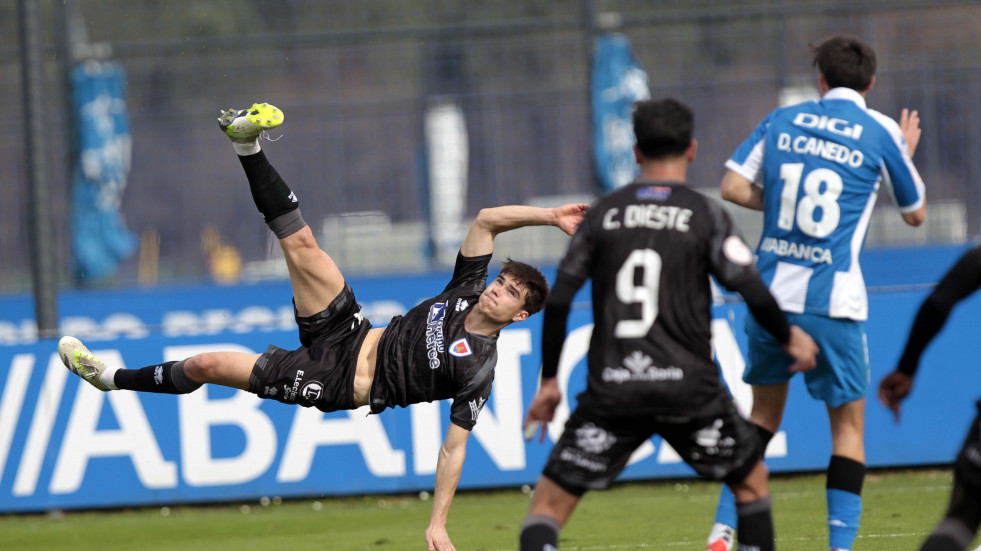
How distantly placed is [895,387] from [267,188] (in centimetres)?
367

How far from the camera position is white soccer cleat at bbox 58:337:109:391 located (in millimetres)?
6977

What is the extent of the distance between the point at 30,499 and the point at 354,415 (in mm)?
2609

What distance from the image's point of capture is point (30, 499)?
377 inches

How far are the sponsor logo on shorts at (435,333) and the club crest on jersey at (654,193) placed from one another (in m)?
2.29

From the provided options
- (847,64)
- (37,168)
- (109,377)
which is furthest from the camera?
(37,168)

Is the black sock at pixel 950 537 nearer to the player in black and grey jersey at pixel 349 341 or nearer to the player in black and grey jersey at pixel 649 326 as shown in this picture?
the player in black and grey jersey at pixel 649 326

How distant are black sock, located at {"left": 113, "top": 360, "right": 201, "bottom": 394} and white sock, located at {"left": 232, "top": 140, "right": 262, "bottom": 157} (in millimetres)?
1193

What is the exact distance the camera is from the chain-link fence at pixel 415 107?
53.0 ft

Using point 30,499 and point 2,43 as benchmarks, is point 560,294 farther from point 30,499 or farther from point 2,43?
point 2,43

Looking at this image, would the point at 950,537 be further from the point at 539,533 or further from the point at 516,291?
the point at 516,291

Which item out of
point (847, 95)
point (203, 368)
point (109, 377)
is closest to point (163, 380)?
point (203, 368)

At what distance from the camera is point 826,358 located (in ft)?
17.0

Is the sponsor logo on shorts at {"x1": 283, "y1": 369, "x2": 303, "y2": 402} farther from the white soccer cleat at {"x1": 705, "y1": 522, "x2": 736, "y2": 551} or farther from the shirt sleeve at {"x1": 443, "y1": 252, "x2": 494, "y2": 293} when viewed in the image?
the white soccer cleat at {"x1": 705, "y1": 522, "x2": 736, "y2": 551}

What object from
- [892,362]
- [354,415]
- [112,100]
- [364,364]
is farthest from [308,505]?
[112,100]
